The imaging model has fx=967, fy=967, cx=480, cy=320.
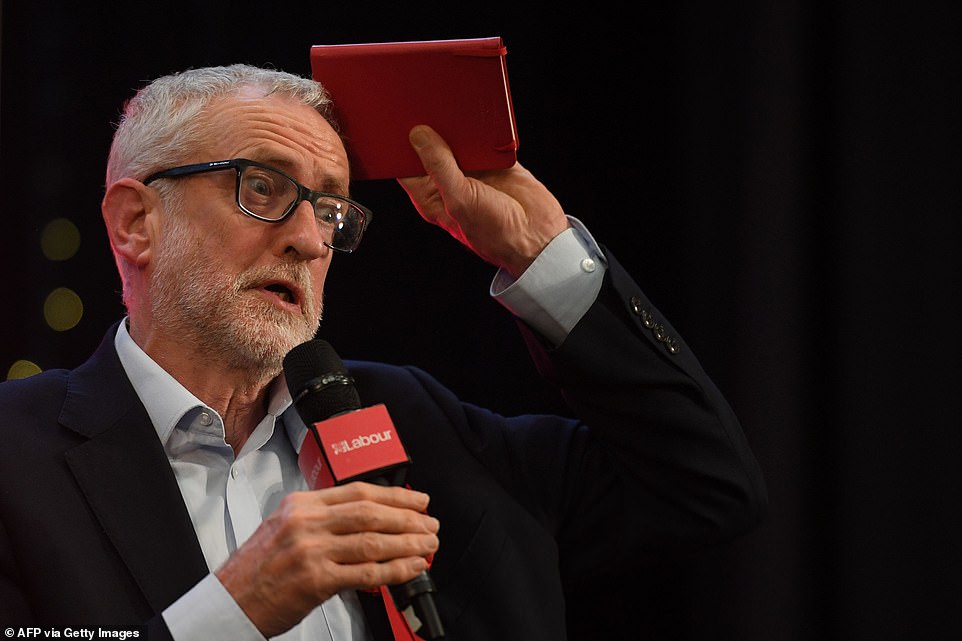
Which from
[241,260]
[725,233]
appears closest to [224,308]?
[241,260]

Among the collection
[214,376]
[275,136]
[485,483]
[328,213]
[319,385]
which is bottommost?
[485,483]

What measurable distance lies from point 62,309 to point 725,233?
5.12ft

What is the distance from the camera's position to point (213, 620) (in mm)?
1312

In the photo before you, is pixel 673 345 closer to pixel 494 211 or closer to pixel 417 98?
pixel 494 211

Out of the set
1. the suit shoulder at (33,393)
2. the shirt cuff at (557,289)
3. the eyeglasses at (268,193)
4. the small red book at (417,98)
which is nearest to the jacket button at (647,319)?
the shirt cuff at (557,289)

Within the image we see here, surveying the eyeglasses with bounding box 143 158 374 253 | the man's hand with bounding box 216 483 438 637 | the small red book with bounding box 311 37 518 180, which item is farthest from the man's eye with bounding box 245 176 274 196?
the man's hand with bounding box 216 483 438 637

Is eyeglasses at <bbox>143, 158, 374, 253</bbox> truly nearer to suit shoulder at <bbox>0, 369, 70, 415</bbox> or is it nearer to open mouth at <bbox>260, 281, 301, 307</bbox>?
open mouth at <bbox>260, 281, 301, 307</bbox>

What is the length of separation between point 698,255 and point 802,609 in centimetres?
84

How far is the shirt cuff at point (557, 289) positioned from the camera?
1.82 m

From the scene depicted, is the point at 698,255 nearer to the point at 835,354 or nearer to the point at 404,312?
the point at 835,354

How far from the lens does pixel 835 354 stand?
2.19 metres

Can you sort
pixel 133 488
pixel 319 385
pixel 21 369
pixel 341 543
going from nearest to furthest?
pixel 341 543 → pixel 319 385 → pixel 133 488 → pixel 21 369

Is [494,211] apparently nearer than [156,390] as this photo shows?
No

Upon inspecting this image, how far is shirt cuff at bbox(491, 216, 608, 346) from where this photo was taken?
1.82m
